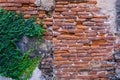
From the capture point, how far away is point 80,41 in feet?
13.3

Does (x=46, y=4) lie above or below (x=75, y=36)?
above

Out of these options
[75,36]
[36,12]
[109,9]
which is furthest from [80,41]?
[36,12]

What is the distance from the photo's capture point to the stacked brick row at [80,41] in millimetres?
4043

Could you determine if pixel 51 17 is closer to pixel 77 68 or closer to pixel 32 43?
pixel 32 43

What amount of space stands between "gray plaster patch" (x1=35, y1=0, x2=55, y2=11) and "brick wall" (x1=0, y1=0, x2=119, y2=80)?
0.05 metres

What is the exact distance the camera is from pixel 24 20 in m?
4.01

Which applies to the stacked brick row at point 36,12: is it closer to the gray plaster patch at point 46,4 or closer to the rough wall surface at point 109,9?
the gray plaster patch at point 46,4

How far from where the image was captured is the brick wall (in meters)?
4.04

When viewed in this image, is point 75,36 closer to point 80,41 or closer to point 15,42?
point 80,41

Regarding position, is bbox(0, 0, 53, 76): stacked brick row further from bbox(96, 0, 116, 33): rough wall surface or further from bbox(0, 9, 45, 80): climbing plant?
bbox(96, 0, 116, 33): rough wall surface

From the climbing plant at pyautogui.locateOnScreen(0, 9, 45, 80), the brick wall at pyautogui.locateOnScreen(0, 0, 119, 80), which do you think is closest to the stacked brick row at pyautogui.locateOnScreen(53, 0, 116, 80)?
the brick wall at pyautogui.locateOnScreen(0, 0, 119, 80)

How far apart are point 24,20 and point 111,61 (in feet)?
4.80

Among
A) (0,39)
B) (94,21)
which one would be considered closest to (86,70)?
(94,21)

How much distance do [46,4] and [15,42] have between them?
727 millimetres
